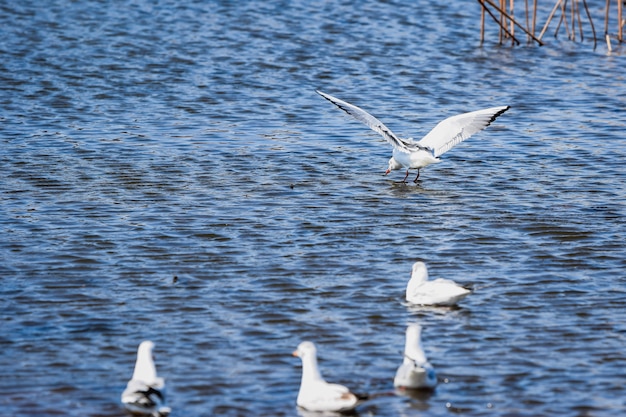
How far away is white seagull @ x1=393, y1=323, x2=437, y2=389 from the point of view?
713 centimetres

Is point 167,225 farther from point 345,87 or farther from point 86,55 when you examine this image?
point 86,55

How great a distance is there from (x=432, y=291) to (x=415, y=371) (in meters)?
1.59

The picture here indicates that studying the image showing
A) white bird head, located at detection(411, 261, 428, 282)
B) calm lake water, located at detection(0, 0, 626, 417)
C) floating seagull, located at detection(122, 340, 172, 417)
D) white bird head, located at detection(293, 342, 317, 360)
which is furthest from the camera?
white bird head, located at detection(411, 261, 428, 282)

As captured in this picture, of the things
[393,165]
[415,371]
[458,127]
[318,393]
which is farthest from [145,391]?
[458,127]

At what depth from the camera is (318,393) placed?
6.84m

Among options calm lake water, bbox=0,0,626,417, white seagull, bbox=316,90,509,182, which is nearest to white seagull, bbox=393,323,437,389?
calm lake water, bbox=0,0,626,417

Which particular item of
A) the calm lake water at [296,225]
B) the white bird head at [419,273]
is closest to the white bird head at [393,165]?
the calm lake water at [296,225]

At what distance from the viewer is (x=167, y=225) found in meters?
11.0

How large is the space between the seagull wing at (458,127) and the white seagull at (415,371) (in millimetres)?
6000

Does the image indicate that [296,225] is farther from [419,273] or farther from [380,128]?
[419,273]

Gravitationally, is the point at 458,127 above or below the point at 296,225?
above

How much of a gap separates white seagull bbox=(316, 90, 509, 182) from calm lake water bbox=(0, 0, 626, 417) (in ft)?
1.10

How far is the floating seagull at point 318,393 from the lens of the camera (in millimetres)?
6812

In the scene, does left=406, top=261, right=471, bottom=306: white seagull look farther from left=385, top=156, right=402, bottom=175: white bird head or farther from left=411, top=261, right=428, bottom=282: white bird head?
left=385, top=156, right=402, bottom=175: white bird head
